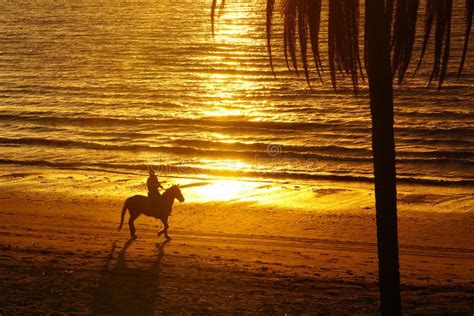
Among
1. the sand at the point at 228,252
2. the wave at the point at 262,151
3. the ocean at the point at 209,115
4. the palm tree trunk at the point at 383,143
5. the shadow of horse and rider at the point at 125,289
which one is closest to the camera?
the palm tree trunk at the point at 383,143

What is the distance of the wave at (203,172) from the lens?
91.2ft

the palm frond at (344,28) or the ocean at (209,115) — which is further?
the ocean at (209,115)

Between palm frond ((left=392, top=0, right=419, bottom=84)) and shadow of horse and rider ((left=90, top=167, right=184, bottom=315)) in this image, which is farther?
shadow of horse and rider ((left=90, top=167, right=184, bottom=315))

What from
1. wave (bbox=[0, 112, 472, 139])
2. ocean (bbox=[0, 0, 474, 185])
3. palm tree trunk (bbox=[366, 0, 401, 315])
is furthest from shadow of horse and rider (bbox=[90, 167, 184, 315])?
wave (bbox=[0, 112, 472, 139])

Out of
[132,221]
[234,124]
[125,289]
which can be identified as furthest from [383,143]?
[234,124]

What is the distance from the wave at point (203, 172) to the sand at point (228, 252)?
2152 mm

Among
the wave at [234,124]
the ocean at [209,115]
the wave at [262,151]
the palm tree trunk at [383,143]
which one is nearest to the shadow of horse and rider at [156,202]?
the ocean at [209,115]

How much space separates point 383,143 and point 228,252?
9424mm

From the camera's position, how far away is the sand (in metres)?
12.1

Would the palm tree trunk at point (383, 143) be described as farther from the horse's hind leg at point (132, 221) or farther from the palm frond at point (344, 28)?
the horse's hind leg at point (132, 221)

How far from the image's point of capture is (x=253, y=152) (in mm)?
34000

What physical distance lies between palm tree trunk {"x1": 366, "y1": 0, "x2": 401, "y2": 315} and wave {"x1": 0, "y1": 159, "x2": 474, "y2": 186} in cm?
2076

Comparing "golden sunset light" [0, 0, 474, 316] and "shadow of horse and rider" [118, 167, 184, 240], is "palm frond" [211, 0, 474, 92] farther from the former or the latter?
"shadow of horse and rider" [118, 167, 184, 240]

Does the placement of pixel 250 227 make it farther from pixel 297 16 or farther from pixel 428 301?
pixel 297 16
